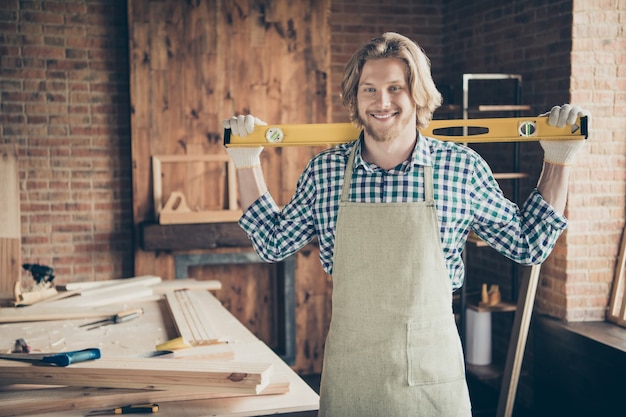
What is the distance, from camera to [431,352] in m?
2.10

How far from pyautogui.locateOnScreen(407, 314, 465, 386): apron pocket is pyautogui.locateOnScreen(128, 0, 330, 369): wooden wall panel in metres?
3.30

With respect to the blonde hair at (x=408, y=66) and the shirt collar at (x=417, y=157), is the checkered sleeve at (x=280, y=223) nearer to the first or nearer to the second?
the shirt collar at (x=417, y=157)

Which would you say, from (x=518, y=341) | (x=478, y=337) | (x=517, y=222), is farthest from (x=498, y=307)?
(x=517, y=222)

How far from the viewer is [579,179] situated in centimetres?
422

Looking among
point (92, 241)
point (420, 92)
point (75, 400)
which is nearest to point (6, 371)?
point (75, 400)

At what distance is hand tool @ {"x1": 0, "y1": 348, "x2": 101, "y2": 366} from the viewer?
2.42 m

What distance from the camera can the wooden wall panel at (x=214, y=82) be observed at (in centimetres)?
507

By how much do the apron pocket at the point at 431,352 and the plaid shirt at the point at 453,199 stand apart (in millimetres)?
185

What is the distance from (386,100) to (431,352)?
756 millimetres

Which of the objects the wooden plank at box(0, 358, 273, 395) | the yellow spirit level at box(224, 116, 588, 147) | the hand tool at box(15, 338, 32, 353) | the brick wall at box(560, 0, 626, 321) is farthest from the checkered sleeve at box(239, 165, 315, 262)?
the brick wall at box(560, 0, 626, 321)

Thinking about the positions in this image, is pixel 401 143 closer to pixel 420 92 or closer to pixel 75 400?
pixel 420 92

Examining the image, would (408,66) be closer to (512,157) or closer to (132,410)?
(132,410)

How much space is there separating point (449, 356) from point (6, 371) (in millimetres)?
1447

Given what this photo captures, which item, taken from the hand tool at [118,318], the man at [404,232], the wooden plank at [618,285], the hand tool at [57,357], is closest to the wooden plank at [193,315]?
the hand tool at [118,318]
